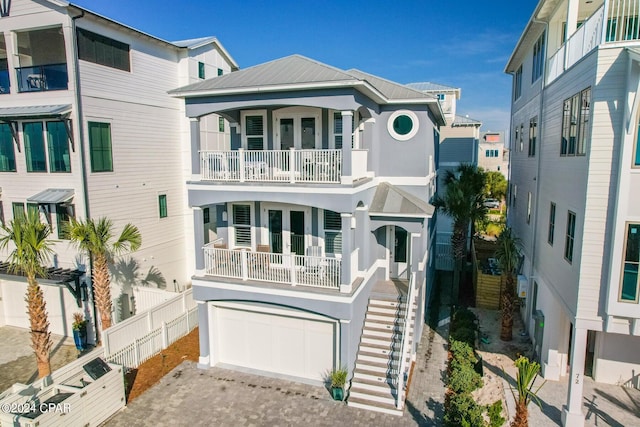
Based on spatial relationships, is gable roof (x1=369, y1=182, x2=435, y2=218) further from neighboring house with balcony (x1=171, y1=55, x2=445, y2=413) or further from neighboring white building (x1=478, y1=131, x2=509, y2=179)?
neighboring white building (x1=478, y1=131, x2=509, y2=179)

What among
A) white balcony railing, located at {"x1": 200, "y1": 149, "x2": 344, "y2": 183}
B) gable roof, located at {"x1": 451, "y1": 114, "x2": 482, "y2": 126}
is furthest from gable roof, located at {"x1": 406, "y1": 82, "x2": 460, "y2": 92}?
white balcony railing, located at {"x1": 200, "y1": 149, "x2": 344, "y2": 183}

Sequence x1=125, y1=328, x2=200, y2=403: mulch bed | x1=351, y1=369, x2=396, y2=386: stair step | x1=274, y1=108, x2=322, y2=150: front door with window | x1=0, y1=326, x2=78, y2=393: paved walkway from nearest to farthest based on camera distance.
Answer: x1=351, y1=369, x2=396, y2=386: stair step < x1=125, y1=328, x2=200, y2=403: mulch bed < x1=0, y1=326, x2=78, y2=393: paved walkway < x1=274, y1=108, x2=322, y2=150: front door with window

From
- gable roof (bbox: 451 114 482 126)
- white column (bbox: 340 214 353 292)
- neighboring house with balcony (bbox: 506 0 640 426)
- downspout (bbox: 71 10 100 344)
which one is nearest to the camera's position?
neighboring house with balcony (bbox: 506 0 640 426)

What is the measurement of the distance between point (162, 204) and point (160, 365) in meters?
7.64

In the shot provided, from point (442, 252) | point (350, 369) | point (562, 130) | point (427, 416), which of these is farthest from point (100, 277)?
point (442, 252)

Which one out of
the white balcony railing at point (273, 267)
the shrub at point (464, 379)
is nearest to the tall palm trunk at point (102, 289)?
the white balcony railing at point (273, 267)

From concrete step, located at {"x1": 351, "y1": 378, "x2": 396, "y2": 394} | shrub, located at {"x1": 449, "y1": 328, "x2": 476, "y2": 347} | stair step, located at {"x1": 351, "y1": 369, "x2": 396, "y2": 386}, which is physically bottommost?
concrete step, located at {"x1": 351, "y1": 378, "x2": 396, "y2": 394}

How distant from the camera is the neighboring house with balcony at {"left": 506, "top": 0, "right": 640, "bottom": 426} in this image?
29.0 feet

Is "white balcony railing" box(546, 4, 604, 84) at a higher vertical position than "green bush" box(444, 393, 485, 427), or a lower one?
higher

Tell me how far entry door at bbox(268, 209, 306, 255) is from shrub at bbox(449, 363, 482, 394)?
6104 millimetres

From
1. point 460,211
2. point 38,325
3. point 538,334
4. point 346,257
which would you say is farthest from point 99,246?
point 538,334

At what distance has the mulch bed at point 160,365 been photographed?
41.8 ft

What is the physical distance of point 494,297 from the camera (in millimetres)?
18297

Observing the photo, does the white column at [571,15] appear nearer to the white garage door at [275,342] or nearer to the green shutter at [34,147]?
the white garage door at [275,342]
